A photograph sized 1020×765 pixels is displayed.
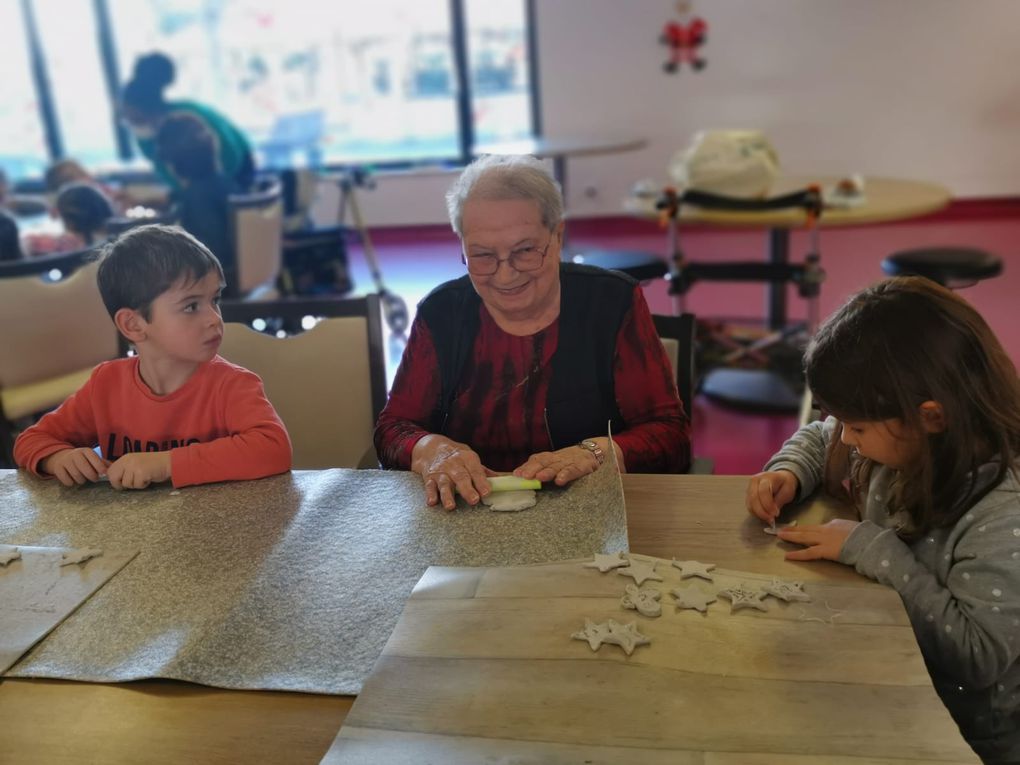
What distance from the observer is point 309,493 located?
4.36 feet

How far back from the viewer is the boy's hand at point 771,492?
1182mm

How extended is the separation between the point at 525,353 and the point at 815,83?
5.51 meters

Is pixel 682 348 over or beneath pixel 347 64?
beneath

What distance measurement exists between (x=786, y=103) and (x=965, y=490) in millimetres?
5932

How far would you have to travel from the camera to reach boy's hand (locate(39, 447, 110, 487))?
Answer: 139 cm

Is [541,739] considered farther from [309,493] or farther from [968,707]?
[309,493]

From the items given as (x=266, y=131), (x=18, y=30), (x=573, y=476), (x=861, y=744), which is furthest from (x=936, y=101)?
(x=18, y=30)

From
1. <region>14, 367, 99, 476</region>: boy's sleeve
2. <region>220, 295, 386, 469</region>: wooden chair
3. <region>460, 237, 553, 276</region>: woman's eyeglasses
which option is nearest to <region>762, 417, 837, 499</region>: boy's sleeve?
<region>460, 237, 553, 276</region>: woman's eyeglasses

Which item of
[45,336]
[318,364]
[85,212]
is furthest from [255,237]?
[318,364]

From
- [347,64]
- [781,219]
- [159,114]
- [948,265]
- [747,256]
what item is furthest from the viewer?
[347,64]

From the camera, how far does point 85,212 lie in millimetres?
3537

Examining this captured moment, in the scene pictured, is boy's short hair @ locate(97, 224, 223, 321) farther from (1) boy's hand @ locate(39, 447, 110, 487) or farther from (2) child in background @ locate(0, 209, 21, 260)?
(2) child in background @ locate(0, 209, 21, 260)

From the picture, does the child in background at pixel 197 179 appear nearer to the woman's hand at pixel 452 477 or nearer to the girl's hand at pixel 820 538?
the woman's hand at pixel 452 477

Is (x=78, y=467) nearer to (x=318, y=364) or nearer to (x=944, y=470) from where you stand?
(x=318, y=364)
